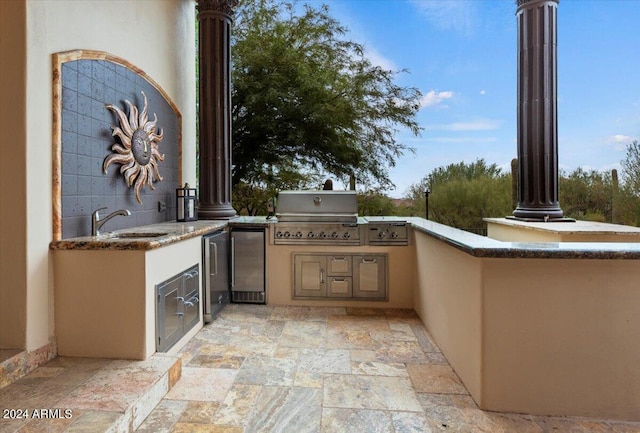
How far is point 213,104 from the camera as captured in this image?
4.02 metres

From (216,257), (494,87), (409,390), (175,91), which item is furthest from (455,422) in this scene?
(494,87)

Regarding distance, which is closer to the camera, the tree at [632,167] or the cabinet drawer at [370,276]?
the cabinet drawer at [370,276]

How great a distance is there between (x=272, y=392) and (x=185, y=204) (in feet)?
7.32

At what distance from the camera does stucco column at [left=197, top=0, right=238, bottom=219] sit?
13.1ft

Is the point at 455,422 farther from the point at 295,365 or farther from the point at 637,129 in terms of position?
the point at 637,129

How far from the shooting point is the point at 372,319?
349 cm

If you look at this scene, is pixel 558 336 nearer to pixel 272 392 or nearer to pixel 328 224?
pixel 272 392

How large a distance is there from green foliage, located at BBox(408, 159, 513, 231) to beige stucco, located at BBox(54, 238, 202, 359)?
4.07 metres

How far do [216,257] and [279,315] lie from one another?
2.67 ft

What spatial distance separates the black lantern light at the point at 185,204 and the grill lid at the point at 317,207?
34.1 inches

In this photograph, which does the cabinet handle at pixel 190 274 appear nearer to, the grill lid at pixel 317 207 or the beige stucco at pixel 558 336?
the grill lid at pixel 317 207

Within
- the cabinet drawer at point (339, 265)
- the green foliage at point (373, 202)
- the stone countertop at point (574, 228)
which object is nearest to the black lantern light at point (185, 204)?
the cabinet drawer at point (339, 265)

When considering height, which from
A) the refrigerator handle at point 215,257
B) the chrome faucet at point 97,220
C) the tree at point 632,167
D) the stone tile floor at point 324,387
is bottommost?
the stone tile floor at point 324,387

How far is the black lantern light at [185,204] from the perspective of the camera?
3.73 meters
